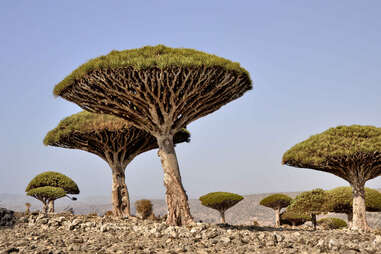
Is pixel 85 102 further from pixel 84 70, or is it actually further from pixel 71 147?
pixel 71 147

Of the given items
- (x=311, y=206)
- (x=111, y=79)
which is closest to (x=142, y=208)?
(x=311, y=206)

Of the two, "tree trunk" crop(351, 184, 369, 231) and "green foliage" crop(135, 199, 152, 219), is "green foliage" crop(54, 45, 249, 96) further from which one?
"green foliage" crop(135, 199, 152, 219)

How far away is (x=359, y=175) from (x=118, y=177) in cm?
1499

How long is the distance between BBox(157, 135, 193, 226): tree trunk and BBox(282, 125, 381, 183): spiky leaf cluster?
880cm

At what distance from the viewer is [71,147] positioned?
24031 millimetres

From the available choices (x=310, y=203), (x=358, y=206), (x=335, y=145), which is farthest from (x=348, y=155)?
(x=310, y=203)

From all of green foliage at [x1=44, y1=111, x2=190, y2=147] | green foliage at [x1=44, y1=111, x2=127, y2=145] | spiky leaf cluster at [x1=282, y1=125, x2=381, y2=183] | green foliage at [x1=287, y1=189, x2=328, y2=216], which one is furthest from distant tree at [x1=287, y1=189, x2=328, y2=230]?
green foliage at [x1=44, y1=111, x2=127, y2=145]

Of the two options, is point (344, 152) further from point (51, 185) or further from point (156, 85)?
point (51, 185)

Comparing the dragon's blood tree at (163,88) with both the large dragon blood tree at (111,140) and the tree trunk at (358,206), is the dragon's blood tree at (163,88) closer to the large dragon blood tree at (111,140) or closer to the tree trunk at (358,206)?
the large dragon blood tree at (111,140)

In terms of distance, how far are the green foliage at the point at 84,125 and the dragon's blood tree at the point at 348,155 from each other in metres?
8.39

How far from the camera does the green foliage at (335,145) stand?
17922 mm

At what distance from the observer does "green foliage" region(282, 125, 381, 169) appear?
1792 cm

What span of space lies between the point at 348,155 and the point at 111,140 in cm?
1436

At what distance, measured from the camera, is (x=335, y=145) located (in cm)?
1850
